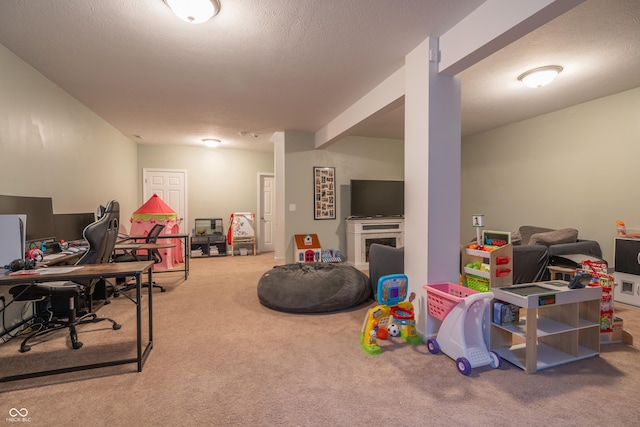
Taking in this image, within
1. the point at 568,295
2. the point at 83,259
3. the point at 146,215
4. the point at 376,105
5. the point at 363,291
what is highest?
the point at 376,105

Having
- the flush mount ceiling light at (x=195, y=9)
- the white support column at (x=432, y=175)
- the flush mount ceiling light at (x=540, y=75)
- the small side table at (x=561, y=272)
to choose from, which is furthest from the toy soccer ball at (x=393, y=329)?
the flush mount ceiling light at (x=540, y=75)

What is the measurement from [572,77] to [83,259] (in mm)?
5401

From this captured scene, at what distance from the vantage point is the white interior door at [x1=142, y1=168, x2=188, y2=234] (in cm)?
703

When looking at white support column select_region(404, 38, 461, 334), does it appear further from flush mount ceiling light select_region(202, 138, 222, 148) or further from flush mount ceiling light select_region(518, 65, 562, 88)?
flush mount ceiling light select_region(202, 138, 222, 148)

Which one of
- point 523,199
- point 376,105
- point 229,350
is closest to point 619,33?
point 376,105

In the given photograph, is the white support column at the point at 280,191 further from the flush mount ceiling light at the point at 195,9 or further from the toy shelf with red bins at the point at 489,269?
the toy shelf with red bins at the point at 489,269

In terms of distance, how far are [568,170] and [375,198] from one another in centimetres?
313

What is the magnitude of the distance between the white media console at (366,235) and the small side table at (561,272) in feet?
9.08

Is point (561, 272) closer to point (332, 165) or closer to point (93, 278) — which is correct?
point (332, 165)

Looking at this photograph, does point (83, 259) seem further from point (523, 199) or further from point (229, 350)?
point (523, 199)

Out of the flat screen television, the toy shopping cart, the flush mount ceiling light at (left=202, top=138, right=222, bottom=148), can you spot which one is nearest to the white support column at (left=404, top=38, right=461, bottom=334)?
the toy shopping cart

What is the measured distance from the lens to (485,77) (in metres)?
3.52

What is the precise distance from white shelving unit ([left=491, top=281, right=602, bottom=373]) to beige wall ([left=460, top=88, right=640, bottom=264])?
2.64 meters

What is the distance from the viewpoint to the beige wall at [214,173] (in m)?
7.14
